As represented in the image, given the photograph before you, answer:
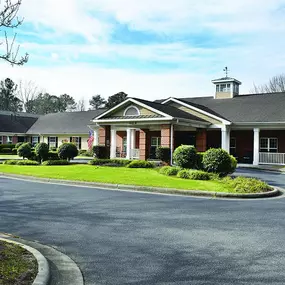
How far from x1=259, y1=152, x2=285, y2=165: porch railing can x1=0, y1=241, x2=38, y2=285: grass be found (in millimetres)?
24747

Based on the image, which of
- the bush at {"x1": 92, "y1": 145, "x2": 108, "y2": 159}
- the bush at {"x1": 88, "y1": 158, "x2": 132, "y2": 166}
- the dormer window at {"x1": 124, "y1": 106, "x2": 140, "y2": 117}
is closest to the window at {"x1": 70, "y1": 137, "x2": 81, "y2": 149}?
the bush at {"x1": 92, "y1": 145, "x2": 108, "y2": 159}

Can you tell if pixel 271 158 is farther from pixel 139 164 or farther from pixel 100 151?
pixel 100 151

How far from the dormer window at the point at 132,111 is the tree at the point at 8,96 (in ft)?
177

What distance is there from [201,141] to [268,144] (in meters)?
5.56

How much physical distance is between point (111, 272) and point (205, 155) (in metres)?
13.2

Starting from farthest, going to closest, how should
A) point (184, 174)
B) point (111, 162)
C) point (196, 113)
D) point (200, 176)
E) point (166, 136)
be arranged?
point (196, 113) < point (111, 162) < point (166, 136) < point (184, 174) < point (200, 176)

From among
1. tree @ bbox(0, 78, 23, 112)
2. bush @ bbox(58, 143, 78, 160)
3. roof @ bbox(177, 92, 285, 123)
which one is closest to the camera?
bush @ bbox(58, 143, 78, 160)

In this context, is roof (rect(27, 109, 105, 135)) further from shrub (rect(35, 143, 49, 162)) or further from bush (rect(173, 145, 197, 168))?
bush (rect(173, 145, 197, 168))

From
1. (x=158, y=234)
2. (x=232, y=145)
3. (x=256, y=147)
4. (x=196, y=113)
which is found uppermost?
(x=196, y=113)

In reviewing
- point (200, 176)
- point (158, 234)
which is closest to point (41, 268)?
point (158, 234)

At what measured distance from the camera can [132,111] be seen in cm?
2667

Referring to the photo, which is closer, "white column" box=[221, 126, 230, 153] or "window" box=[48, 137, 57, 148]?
"white column" box=[221, 126, 230, 153]

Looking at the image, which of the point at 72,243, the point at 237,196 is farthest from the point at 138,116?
the point at 72,243

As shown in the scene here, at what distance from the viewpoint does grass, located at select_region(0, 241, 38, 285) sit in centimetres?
452
